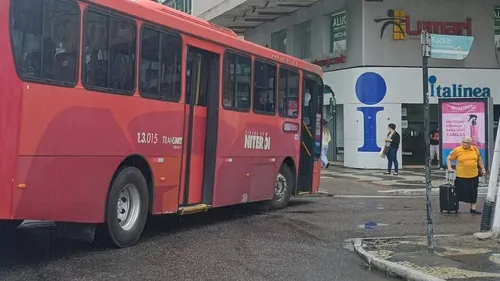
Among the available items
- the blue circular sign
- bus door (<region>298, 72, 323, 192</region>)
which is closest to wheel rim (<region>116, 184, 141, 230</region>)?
bus door (<region>298, 72, 323, 192</region>)

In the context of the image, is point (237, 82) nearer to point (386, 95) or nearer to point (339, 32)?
point (386, 95)

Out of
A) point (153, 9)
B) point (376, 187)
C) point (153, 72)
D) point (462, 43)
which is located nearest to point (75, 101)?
point (153, 72)

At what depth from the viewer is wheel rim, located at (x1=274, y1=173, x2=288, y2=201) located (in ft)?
41.9

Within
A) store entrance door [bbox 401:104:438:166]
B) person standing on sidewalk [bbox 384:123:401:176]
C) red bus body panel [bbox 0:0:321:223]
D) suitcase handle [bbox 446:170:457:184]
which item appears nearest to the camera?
red bus body panel [bbox 0:0:321:223]

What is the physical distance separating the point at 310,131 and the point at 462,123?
7.08 metres

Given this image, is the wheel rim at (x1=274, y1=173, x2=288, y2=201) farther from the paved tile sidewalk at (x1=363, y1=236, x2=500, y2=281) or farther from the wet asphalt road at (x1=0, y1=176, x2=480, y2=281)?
the paved tile sidewalk at (x1=363, y1=236, x2=500, y2=281)

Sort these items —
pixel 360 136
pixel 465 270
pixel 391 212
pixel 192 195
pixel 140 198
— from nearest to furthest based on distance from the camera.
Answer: pixel 465 270 < pixel 140 198 < pixel 192 195 < pixel 391 212 < pixel 360 136

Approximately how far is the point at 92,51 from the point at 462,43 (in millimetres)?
5428

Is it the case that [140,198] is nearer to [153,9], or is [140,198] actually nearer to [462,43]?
[153,9]

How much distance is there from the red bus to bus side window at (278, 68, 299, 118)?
0.21 ft

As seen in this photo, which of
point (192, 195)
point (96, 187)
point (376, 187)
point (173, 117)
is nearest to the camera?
point (96, 187)

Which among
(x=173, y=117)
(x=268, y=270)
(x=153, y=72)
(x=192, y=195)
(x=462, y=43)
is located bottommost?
(x=268, y=270)

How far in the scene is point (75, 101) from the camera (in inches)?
280

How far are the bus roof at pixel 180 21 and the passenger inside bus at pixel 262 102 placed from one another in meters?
0.73
